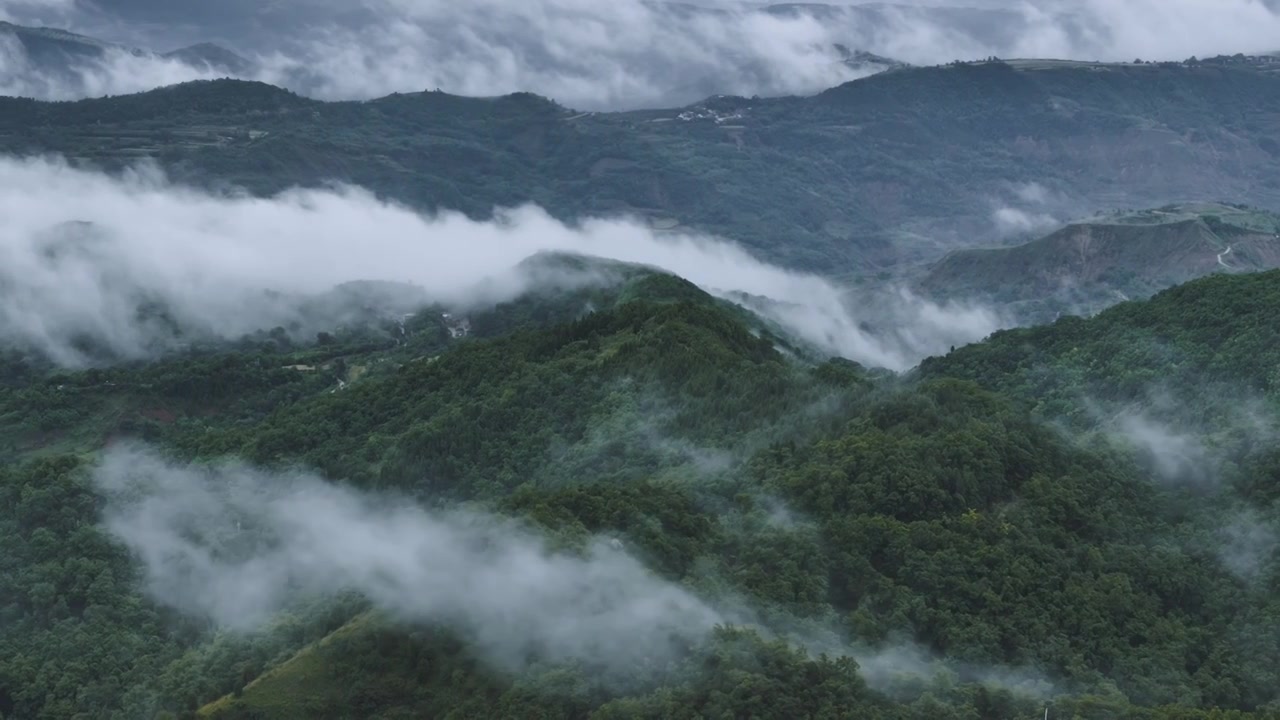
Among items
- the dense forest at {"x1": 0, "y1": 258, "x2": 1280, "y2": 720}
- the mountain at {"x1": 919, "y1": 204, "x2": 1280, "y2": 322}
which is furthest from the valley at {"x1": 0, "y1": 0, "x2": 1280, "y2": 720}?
the mountain at {"x1": 919, "y1": 204, "x2": 1280, "y2": 322}

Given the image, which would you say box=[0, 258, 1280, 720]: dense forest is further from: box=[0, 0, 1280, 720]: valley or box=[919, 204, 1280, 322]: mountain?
box=[919, 204, 1280, 322]: mountain

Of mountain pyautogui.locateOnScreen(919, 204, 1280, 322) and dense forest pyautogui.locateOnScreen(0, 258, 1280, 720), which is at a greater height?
mountain pyautogui.locateOnScreen(919, 204, 1280, 322)

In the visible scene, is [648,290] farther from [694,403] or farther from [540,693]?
[540,693]

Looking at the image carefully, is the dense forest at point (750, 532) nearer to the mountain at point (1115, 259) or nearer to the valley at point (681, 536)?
the valley at point (681, 536)

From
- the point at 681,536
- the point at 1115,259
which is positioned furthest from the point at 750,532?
the point at 1115,259

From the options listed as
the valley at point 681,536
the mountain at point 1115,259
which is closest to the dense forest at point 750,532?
the valley at point 681,536

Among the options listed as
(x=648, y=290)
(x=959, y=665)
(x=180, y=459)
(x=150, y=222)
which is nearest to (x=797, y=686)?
(x=959, y=665)
